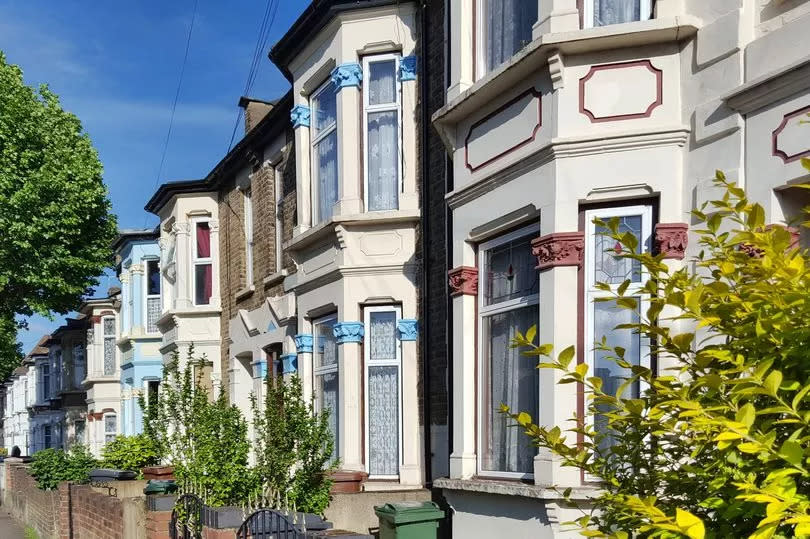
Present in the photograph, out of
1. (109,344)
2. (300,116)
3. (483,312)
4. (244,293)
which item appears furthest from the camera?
(109,344)

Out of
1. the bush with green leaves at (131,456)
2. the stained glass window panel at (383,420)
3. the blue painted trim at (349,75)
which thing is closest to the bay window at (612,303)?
the stained glass window panel at (383,420)

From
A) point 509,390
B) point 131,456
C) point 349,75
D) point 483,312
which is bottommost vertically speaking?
A: point 131,456

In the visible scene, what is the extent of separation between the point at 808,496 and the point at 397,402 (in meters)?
8.13

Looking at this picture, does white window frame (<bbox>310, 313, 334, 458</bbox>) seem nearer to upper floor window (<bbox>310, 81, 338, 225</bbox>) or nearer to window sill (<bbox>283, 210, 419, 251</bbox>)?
window sill (<bbox>283, 210, 419, 251</bbox>)

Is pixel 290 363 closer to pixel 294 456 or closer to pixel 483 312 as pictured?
pixel 294 456

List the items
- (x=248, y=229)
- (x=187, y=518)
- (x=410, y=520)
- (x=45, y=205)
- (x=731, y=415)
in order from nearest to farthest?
1. (x=731, y=415)
2. (x=410, y=520)
3. (x=187, y=518)
4. (x=248, y=229)
5. (x=45, y=205)

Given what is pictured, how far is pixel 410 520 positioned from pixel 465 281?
7.09 ft

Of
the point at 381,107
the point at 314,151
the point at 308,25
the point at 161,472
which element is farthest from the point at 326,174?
the point at 161,472

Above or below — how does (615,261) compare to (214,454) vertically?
above

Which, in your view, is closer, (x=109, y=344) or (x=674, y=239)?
(x=674, y=239)

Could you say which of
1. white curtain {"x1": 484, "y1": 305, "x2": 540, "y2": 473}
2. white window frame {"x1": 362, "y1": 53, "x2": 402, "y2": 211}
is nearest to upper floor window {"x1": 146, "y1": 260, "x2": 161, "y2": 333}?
white window frame {"x1": 362, "y1": 53, "x2": 402, "y2": 211}

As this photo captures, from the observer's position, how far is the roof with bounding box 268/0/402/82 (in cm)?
1053

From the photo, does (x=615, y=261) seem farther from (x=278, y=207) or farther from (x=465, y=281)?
(x=278, y=207)

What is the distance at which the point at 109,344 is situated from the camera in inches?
1273
